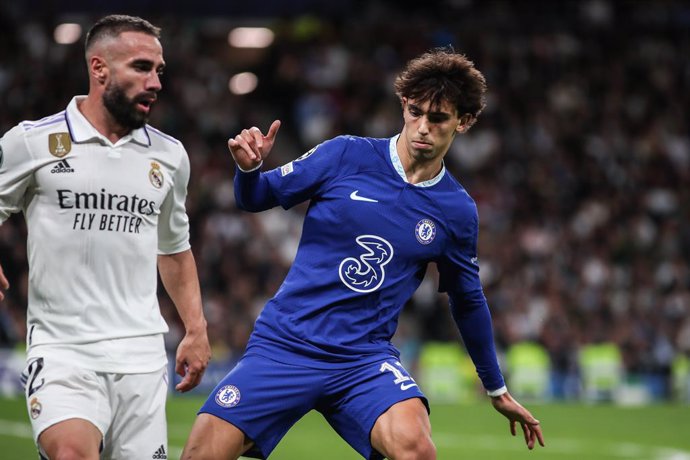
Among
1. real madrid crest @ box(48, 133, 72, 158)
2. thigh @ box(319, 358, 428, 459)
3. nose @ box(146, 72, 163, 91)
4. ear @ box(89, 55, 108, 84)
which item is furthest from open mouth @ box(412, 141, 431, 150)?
real madrid crest @ box(48, 133, 72, 158)

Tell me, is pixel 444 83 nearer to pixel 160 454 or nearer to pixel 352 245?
pixel 352 245

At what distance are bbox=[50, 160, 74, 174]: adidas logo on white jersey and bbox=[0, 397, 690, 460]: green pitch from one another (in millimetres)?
6299

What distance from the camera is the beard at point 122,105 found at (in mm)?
5133

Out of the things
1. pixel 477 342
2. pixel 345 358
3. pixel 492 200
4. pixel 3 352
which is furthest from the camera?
pixel 492 200

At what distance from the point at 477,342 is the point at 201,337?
1.44 meters

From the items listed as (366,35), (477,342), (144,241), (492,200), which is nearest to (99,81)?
(144,241)

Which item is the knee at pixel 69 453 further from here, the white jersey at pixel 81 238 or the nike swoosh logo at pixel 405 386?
the nike swoosh logo at pixel 405 386

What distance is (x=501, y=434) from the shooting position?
13.6 m

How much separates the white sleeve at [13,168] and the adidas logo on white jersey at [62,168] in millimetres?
87

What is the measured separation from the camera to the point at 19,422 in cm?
1314

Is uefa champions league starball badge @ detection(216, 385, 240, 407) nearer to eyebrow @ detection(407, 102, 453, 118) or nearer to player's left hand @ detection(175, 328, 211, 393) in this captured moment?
player's left hand @ detection(175, 328, 211, 393)

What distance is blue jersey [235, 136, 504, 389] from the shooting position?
5.65 meters

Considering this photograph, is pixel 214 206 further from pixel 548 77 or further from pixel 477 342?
pixel 477 342

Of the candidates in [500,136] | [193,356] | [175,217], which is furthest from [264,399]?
[500,136]
